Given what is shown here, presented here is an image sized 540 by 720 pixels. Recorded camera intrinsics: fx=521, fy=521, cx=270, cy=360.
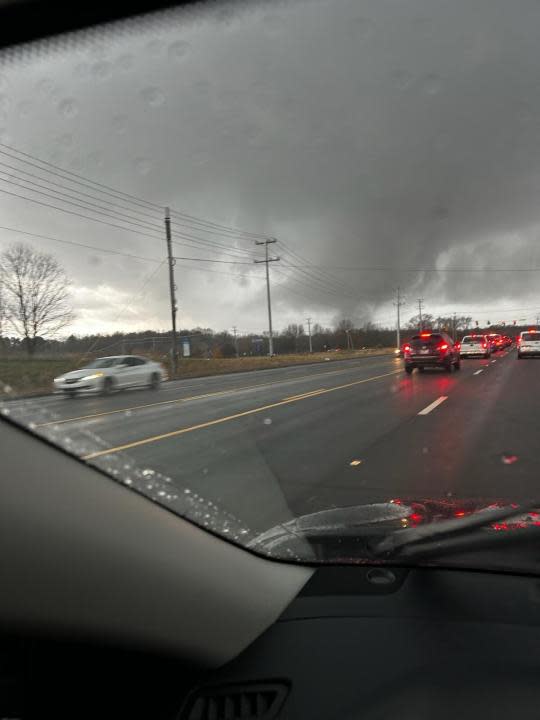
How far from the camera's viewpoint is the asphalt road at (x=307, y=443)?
4.61 metres

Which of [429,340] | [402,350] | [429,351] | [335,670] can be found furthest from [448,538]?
[402,350]

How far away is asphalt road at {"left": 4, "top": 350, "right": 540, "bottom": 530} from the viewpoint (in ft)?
15.1

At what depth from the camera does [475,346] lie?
1495 inches

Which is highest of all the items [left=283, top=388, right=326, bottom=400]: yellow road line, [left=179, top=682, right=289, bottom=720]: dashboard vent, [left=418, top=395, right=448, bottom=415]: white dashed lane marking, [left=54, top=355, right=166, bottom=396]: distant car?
[left=54, top=355, right=166, bottom=396]: distant car

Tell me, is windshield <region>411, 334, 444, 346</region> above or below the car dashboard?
above

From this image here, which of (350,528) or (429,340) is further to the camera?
(429,340)

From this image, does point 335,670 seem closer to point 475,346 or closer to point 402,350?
point 402,350

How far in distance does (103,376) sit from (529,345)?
120ft

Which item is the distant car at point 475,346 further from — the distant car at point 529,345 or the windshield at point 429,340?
the windshield at point 429,340

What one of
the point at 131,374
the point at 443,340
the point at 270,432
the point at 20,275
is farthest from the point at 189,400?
the point at 443,340

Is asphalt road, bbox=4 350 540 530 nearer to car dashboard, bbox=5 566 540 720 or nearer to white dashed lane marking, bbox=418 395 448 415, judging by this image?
white dashed lane marking, bbox=418 395 448 415

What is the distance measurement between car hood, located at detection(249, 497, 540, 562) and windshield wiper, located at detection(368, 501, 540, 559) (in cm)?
6

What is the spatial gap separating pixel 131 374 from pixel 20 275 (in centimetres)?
372

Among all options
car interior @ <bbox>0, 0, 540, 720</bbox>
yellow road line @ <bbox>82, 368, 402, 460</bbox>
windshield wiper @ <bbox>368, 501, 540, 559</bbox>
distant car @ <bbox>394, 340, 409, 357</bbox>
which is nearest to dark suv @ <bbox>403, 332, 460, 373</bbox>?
distant car @ <bbox>394, 340, 409, 357</bbox>
